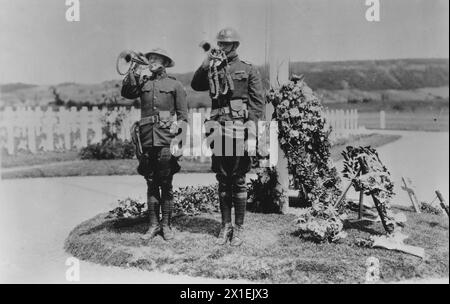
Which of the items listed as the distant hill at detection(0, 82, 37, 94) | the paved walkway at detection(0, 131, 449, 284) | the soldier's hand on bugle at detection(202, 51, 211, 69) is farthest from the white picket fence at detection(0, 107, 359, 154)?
the soldier's hand on bugle at detection(202, 51, 211, 69)

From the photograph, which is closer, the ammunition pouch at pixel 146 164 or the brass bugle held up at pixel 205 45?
the brass bugle held up at pixel 205 45

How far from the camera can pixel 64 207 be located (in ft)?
27.5

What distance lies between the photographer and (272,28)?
754 centimetres

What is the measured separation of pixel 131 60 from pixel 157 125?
78 centimetres

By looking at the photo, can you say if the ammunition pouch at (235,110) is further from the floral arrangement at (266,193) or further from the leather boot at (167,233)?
the floral arrangement at (266,193)

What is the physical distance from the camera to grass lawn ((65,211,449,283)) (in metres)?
5.39

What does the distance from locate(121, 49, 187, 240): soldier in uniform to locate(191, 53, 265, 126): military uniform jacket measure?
357 mm

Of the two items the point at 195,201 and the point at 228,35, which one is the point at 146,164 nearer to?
the point at 195,201

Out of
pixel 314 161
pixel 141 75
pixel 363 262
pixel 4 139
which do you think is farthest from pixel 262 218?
pixel 4 139

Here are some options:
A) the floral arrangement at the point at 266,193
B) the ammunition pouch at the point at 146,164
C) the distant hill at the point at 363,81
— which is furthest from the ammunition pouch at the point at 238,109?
the distant hill at the point at 363,81

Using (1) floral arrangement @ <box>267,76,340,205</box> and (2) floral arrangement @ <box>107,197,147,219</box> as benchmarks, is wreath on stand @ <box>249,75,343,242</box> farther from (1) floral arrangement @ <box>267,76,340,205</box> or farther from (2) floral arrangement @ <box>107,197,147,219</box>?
(2) floral arrangement @ <box>107,197,147,219</box>

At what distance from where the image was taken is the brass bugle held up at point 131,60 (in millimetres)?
6137

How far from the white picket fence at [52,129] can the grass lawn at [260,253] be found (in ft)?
23.9
